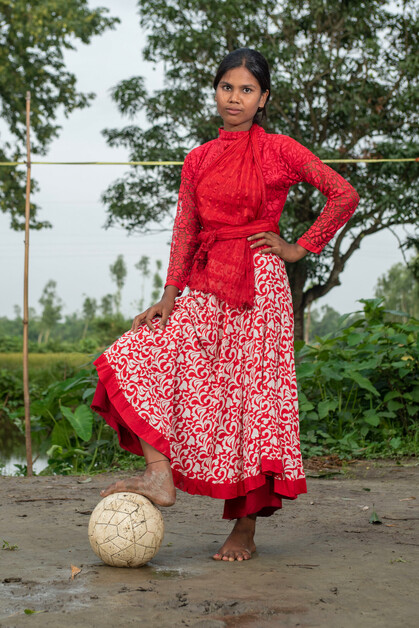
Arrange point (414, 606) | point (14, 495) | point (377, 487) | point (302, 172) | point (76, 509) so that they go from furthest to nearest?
point (377, 487) → point (14, 495) → point (76, 509) → point (302, 172) → point (414, 606)

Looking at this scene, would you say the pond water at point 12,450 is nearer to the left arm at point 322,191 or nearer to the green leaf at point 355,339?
the green leaf at point 355,339

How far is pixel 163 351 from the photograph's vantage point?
287 cm

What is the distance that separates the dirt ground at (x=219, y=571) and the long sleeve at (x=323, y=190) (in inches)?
48.8

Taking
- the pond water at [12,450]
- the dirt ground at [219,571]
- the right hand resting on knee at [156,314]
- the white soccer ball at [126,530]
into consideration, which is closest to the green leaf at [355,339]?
the dirt ground at [219,571]

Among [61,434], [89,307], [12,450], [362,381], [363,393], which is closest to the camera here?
[362,381]

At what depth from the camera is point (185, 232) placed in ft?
10.4

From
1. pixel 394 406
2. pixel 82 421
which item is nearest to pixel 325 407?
pixel 394 406

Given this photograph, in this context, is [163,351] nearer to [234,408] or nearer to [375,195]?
[234,408]

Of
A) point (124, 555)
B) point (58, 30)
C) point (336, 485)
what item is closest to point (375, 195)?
point (58, 30)

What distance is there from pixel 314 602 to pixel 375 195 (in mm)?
14400

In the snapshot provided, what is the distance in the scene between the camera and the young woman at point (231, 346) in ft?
9.29

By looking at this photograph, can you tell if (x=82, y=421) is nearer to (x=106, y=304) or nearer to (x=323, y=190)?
(x=323, y=190)

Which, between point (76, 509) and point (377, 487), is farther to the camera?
point (377, 487)

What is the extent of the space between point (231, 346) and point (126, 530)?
2.62ft
